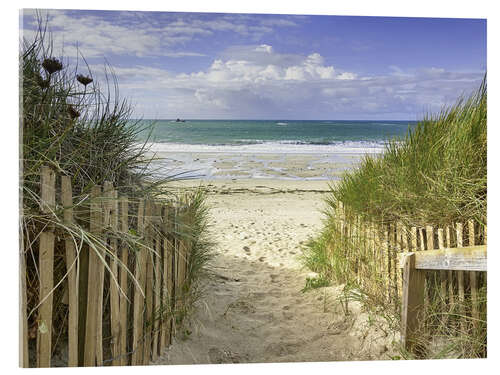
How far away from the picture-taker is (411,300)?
279cm

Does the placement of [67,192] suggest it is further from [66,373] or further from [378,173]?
[378,173]

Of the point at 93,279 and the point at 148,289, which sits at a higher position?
the point at 93,279

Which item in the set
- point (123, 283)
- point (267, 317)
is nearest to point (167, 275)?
point (123, 283)

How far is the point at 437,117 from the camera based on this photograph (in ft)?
10.4

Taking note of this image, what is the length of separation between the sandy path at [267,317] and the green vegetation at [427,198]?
24cm

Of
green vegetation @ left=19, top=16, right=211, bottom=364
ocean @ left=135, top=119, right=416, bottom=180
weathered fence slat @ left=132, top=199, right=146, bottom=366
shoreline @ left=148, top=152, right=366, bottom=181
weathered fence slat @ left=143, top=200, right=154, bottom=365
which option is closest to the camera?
green vegetation @ left=19, top=16, right=211, bottom=364

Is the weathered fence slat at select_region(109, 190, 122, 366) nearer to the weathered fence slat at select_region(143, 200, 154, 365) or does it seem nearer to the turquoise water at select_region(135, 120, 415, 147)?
the weathered fence slat at select_region(143, 200, 154, 365)

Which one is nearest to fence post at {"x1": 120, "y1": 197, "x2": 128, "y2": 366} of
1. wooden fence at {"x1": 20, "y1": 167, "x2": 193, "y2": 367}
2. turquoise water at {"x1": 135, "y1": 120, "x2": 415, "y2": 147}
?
wooden fence at {"x1": 20, "y1": 167, "x2": 193, "y2": 367}

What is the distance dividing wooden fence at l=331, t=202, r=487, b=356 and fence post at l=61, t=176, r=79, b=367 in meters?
1.97

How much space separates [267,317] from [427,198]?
62.1 inches

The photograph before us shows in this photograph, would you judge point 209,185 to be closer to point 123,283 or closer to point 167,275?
point 167,275

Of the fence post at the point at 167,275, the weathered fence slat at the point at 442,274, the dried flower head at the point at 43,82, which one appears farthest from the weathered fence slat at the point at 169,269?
the weathered fence slat at the point at 442,274

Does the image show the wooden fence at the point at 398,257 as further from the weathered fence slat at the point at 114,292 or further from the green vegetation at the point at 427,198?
the weathered fence slat at the point at 114,292

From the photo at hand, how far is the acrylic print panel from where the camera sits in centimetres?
215
